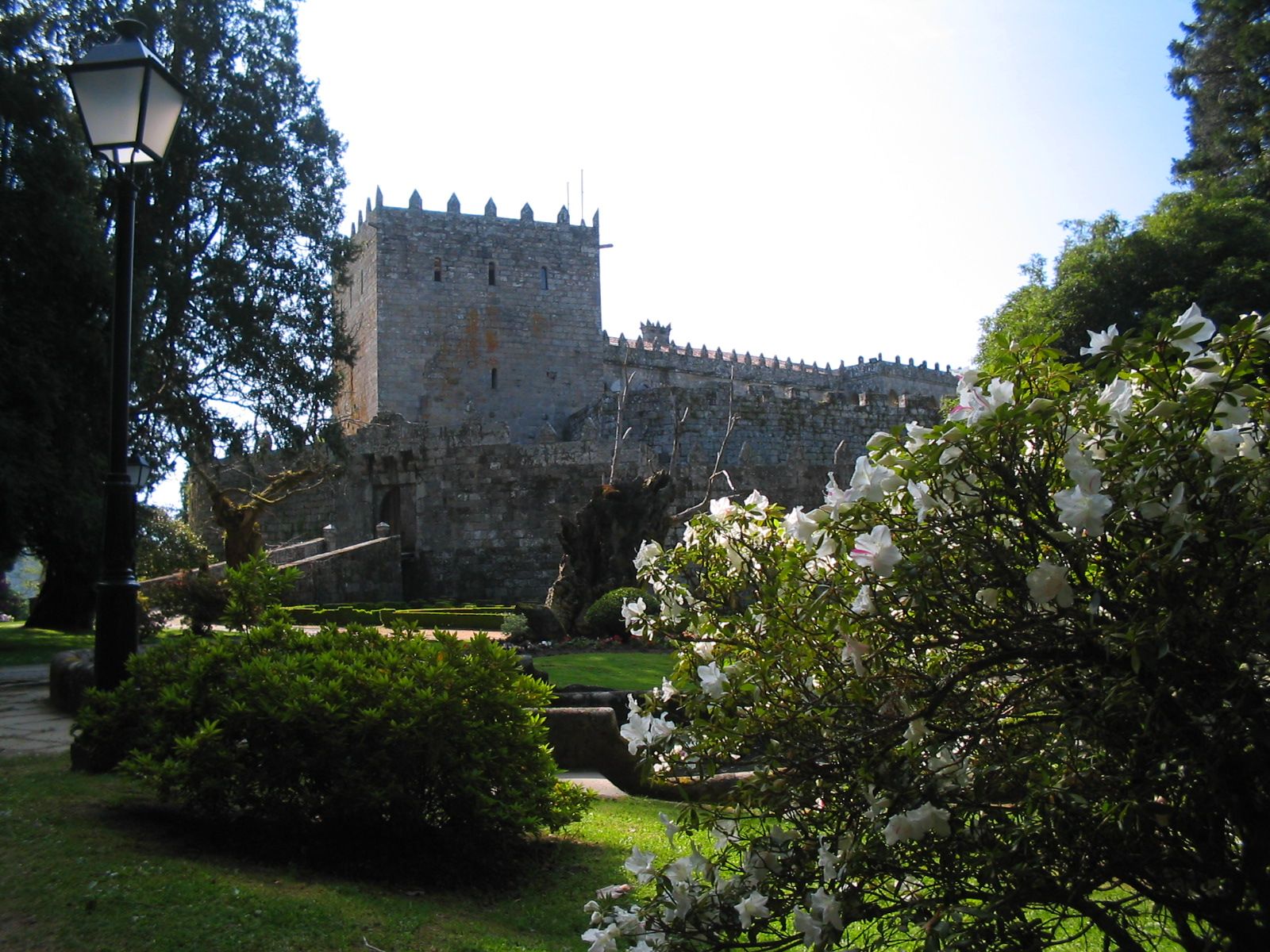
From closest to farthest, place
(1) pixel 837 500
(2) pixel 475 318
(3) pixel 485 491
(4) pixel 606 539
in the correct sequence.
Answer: (1) pixel 837 500 < (4) pixel 606 539 < (3) pixel 485 491 < (2) pixel 475 318

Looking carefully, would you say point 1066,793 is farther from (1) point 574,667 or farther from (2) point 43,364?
(2) point 43,364

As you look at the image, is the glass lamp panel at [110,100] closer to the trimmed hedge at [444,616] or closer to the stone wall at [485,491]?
the trimmed hedge at [444,616]

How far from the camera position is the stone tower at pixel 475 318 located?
34.1m

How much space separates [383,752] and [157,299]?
658 inches

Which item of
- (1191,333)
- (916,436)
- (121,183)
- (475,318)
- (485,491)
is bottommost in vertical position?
(916,436)

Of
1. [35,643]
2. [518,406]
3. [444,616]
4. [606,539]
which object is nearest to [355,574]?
[444,616]

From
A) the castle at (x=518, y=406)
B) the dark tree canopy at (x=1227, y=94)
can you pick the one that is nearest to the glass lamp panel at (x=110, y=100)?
the castle at (x=518, y=406)

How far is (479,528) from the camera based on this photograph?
21.9m

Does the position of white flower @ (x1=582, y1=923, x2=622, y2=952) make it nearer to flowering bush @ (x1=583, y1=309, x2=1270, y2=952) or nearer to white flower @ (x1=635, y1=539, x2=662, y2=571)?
flowering bush @ (x1=583, y1=309, x2=1270, y2=952)

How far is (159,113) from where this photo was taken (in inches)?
221

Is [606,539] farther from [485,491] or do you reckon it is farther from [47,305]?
[47,305]

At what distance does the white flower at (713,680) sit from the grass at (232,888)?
1522mm

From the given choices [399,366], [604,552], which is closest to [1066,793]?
[604,552]

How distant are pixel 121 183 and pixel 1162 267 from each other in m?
23.4
